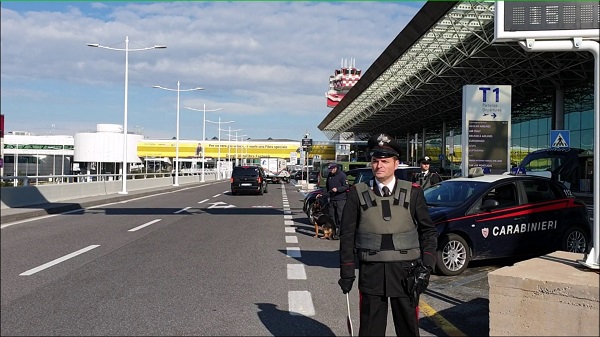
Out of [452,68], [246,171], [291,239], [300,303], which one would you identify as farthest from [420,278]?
[452,68]

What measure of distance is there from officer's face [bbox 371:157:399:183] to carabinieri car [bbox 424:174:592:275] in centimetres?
485

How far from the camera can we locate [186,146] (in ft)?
339

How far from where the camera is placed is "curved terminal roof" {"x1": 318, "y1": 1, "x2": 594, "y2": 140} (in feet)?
87.9

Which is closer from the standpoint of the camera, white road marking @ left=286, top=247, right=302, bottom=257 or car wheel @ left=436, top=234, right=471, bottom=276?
car wheel @ left=436, top=234, right=471, bottom=276

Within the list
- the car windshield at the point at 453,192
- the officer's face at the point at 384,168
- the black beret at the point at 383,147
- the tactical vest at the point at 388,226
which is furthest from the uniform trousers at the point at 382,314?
the car windshield at the point at 453,192

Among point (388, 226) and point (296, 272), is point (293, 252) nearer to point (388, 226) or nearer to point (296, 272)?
point (296, 272)

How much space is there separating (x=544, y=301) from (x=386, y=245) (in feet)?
5.60

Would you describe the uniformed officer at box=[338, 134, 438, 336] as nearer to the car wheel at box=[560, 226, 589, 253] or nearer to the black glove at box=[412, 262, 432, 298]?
the black glove at box=[412, 262, 432, 298]

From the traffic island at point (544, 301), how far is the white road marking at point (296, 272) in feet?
12.2

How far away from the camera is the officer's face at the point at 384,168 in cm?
403

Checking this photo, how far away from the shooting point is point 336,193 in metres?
13.3

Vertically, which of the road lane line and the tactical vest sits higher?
the tactical vest

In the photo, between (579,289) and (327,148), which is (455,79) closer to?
(579,289)

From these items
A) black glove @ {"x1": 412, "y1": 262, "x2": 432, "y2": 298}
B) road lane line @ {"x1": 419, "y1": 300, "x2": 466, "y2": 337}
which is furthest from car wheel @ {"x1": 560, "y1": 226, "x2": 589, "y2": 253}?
black glove @ {"x1": 412, "y1": 262, "x2": 432, "y2": 298}
